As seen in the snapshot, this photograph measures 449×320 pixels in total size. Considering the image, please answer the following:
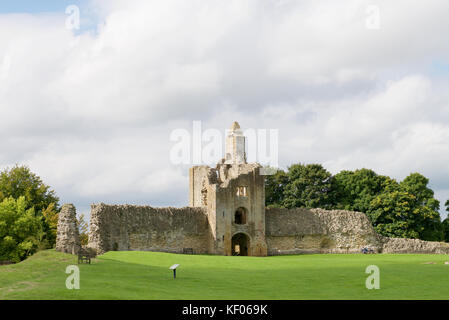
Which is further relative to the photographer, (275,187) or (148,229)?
(275,187)

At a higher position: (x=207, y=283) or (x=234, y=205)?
(x=234, y=205)

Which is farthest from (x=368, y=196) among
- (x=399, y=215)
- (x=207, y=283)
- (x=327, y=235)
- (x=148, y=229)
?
(x=207, y=283)

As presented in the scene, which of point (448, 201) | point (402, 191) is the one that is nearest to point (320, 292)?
point (402, 191)

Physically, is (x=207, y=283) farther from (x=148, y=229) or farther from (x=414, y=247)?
(x=414, y=247)

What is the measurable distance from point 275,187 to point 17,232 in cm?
3777

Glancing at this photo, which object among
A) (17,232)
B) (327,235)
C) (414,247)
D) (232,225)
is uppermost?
(232,225)

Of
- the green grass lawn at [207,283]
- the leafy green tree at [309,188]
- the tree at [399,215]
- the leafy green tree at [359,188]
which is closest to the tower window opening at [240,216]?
the leafy green tree at [309,188]

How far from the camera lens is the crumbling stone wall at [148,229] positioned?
51506mm

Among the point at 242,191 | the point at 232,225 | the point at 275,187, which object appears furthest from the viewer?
the point at 275,187

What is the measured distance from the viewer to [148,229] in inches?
2156

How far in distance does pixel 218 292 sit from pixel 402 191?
181 ft

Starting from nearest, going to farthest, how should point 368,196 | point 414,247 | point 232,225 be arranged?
point 232,225, point 414,247, point 368,196

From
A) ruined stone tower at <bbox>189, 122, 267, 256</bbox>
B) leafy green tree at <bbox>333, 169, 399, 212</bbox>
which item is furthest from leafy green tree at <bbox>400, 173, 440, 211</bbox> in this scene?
ruined stone tower at <bbox>189, 122, 267, 256</bbox>

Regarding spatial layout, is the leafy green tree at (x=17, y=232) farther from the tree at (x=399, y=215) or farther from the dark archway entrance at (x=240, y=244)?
the tree at (x=399, y=215)
